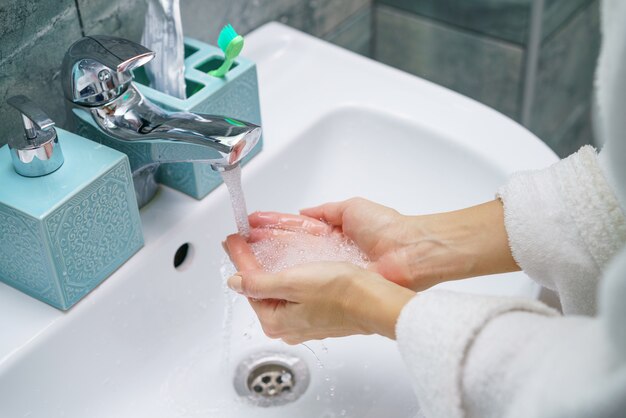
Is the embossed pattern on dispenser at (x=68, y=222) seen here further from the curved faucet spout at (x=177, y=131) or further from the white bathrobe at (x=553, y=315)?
the white bathrobe at (x=553, y=315)

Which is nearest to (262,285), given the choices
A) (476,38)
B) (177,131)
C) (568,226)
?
(177,131)

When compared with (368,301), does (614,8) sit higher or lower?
higher

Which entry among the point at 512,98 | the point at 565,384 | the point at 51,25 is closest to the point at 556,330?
the point at 565,384

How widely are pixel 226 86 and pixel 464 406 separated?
355 millimetres

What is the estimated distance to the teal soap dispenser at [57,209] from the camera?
57cm

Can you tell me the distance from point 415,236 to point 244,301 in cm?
19

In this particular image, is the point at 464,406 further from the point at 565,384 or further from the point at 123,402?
the point at 123,402

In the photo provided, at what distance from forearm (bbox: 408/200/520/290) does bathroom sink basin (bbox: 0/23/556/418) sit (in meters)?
0.05

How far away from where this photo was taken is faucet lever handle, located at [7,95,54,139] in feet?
1.83

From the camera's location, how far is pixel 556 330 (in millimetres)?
465

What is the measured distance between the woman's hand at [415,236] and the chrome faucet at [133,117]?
0.41ft

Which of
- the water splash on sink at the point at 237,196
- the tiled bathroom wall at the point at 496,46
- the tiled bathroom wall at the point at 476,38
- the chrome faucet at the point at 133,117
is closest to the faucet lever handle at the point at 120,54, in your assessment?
the chrome faucet at the point at 133,117

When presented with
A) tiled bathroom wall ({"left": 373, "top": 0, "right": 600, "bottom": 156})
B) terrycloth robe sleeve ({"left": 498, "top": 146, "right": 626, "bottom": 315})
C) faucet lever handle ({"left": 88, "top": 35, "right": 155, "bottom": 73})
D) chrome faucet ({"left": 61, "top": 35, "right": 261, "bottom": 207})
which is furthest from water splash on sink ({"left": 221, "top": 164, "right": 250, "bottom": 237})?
tiled bathroom wall ({"left": 373, "top": 0, "right": 600, "bottom": 156})

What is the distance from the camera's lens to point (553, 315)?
0.50 metres
